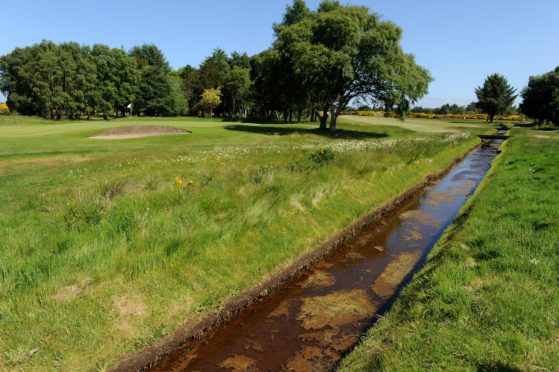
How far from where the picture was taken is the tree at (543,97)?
228 feet

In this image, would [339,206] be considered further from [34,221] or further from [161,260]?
[34,221]

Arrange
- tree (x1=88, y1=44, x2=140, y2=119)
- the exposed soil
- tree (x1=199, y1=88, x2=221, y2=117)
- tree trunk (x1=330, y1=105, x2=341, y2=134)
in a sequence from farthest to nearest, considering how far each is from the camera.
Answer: tree (x1=199, y1=88, x2=221, y2=117), tree (x1=88, y1=44, x2=140, y2=119), tree trunk (x1=330, y1=105, x2=341, y2=134), the exposed soil

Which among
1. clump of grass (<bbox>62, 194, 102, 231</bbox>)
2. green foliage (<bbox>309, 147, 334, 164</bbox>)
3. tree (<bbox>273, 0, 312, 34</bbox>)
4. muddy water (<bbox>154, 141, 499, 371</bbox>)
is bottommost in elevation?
muddy water (<bbox>154, 141, 499, 371</bbox>)

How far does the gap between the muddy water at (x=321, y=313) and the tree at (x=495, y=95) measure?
11633 centimetres

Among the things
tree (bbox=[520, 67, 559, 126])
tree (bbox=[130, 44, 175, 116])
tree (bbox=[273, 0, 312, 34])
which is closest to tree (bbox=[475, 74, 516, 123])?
tree (bbox=[520, 67, 559, 126])

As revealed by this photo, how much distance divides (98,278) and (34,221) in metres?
4.55

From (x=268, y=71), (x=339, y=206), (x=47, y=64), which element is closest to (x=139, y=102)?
(x=47, y=64)

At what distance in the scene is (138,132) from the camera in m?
37.2

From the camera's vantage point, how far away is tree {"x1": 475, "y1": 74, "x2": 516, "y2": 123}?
110169mm

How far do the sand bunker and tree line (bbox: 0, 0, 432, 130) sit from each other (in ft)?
47.5

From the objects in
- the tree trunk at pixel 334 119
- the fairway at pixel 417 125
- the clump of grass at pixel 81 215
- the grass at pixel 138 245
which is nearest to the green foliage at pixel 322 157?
the grass at pixel 138 245

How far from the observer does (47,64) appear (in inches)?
Answer: 3009

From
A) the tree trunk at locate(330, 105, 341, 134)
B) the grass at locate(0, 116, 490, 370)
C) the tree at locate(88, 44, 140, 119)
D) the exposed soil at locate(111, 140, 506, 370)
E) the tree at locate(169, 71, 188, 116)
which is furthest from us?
the tree at locate(169, 71, 188, 116)

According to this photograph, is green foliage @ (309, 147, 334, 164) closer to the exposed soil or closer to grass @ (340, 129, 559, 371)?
the exposed soil
